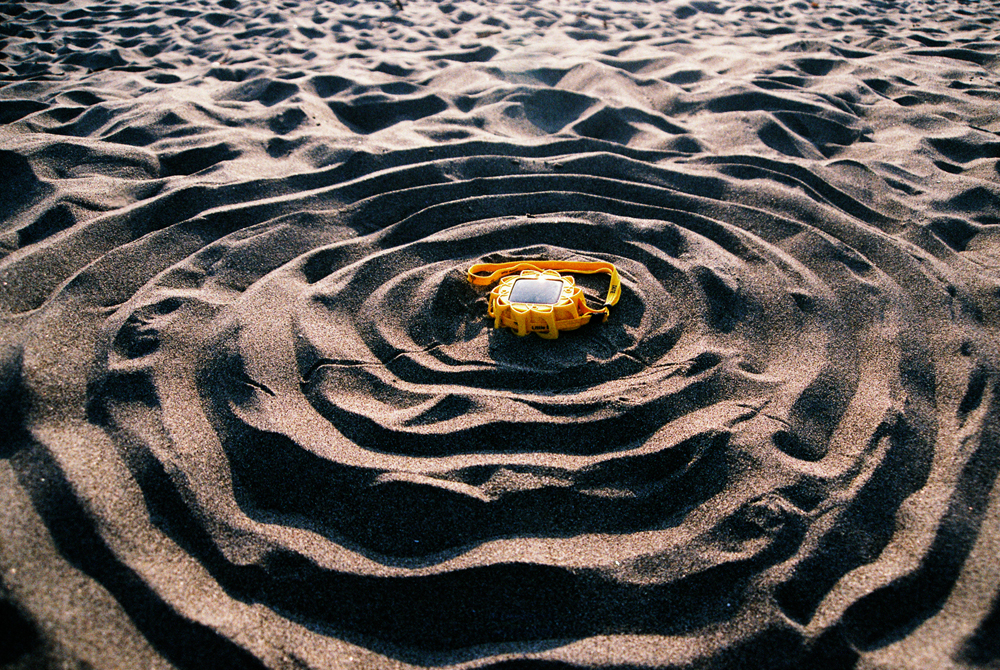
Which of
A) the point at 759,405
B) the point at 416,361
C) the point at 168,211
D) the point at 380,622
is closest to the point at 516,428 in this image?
the point at 416,361

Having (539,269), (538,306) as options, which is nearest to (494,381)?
(538,306)

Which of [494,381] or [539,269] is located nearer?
[494,381]

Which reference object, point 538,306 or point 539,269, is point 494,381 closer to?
point 538,306

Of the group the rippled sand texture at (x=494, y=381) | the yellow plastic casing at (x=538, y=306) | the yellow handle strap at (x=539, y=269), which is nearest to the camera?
the rippled sand texture at (x=494, y=381)

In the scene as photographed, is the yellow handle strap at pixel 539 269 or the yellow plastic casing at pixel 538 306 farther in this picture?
the yellow handle strap at pixel 539 269

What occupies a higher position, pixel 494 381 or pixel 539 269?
pixel 539 269

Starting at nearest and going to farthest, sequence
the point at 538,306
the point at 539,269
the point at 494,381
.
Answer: the point at 494,381 < the point at 538,306 < the point at 539,269
